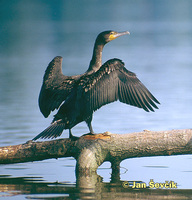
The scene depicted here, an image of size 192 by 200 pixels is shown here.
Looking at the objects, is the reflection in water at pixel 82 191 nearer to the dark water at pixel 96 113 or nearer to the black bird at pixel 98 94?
the dark water at pixel 96 113

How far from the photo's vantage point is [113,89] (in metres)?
6.43

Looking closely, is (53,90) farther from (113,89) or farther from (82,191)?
(82,191)

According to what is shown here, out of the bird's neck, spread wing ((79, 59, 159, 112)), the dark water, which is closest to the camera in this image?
the dark water

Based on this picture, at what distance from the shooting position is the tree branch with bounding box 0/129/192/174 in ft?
20.4

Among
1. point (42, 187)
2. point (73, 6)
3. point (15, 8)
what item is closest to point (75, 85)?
point (42, 187)

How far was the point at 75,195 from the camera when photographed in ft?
18.0

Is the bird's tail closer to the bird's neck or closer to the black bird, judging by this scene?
the black bird

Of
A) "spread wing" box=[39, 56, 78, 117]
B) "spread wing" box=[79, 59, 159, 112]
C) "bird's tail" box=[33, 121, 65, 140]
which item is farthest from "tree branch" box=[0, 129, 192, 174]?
"spread wing" box=[39, 56, 78, 117]

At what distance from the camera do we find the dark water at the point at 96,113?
235 inches

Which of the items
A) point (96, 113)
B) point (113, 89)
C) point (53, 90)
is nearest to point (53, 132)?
point (53, 90)

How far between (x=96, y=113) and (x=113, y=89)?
4.67m

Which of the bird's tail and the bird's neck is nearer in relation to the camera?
the bird's tail

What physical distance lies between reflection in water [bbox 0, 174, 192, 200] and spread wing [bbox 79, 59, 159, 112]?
0.84 meters

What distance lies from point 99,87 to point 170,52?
1971cm
